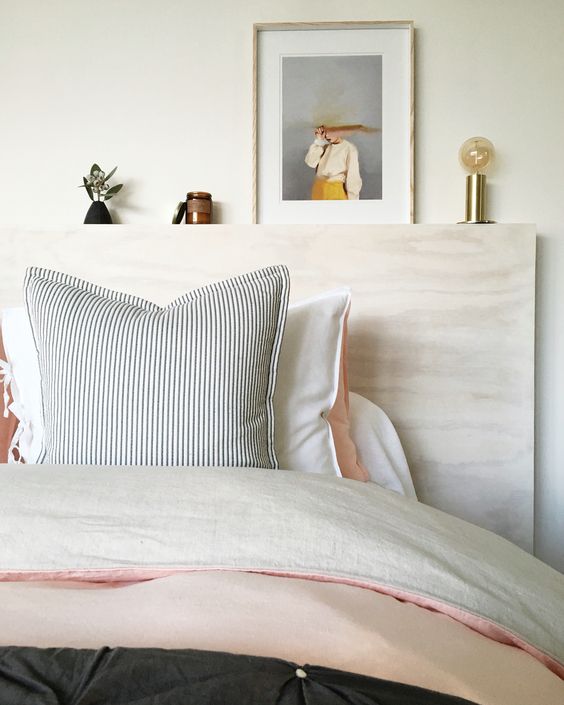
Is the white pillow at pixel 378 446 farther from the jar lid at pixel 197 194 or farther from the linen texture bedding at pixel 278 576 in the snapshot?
the jar lid at pixel 197 194

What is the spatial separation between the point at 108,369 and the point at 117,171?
0.99 meters

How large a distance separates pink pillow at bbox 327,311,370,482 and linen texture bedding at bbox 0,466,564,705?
420mm

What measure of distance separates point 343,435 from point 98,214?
3.19 feet

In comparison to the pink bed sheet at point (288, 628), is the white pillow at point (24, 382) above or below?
above

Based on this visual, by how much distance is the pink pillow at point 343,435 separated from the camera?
1.48 m

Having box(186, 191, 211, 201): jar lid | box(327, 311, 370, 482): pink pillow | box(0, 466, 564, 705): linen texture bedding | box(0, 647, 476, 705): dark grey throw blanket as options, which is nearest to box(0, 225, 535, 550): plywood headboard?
box(186, 191, 211, 201): jar lid

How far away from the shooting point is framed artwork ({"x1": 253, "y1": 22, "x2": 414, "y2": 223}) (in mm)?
1975

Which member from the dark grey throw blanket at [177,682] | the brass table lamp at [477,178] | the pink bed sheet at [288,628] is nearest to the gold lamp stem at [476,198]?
the brass table lamp at [477,178]

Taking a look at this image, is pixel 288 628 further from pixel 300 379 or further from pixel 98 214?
pixel 98 214

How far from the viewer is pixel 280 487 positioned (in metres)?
0.96

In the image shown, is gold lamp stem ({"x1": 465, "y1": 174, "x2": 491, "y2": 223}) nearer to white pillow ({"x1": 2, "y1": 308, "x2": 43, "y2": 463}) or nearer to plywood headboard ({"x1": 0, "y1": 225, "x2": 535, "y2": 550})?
plywood headboard ({"x1": 0, "y1": 225, "x2": 535, "y2": 550})

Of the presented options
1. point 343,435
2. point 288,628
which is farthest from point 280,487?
point 343,435

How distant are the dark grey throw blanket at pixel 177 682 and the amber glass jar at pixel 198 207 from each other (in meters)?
1.50

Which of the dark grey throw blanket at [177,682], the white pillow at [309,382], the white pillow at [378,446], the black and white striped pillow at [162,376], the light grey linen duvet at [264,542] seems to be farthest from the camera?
the white pillow at [378,446]
